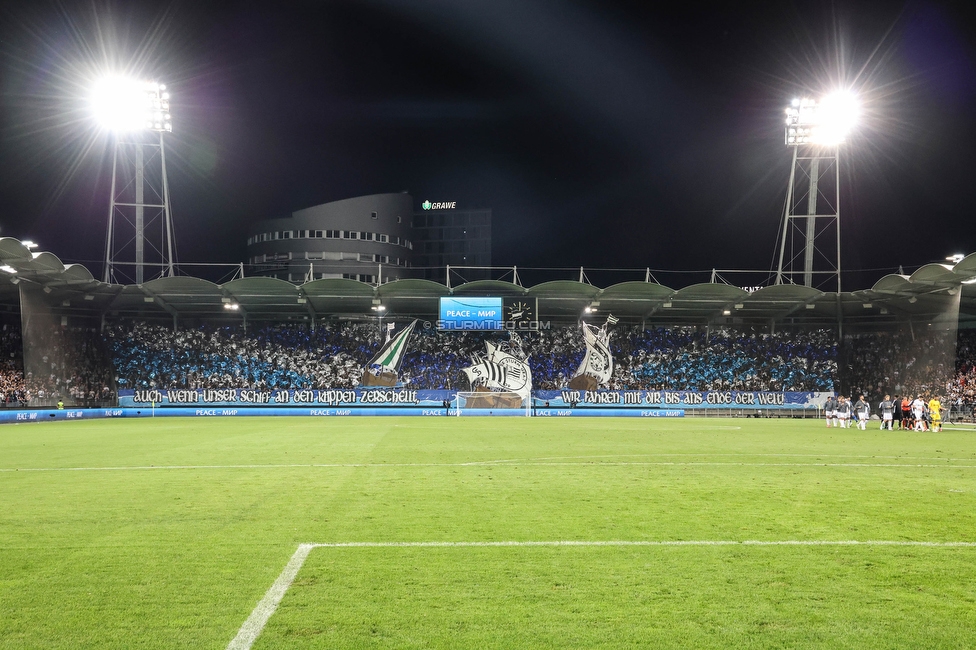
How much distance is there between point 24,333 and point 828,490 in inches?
1637

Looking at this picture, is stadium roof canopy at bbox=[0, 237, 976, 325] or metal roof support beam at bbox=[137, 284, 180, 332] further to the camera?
metal roof support beam at bbox=[137, 284, 180, 332]

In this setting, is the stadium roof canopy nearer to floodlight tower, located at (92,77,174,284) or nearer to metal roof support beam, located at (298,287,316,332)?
metal roof support beam, located at (298,287,316,332)

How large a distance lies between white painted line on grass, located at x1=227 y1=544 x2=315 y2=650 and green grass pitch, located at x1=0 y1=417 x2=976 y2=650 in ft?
0.24

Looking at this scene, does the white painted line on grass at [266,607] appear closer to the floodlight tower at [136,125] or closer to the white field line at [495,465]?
the white field line at [495,465]

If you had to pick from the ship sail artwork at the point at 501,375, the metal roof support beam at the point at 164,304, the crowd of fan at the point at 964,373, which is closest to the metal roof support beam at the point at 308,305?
the metal roof support beam at the point at 164,304

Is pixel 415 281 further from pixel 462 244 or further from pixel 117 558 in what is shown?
pixel 462 244

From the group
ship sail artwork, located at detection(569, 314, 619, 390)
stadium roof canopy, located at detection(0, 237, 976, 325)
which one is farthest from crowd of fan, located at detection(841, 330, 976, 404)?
ship sail artwork, located at detection(569, 314, 619, 390)

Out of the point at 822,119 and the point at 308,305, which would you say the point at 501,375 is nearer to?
the point at 308,305

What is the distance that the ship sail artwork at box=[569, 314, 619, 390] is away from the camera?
47812 millimetres

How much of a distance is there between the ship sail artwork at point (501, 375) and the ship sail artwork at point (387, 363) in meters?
4.88

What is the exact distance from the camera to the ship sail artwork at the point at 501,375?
1793 inches

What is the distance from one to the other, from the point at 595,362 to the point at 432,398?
11.8 meters

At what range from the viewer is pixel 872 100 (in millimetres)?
40812

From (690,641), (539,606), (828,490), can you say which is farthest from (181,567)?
(828,490)
